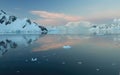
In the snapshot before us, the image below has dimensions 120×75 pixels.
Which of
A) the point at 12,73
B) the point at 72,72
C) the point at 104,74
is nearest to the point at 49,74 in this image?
the point at 72,72

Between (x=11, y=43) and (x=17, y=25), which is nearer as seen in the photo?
(x=11, y=43)

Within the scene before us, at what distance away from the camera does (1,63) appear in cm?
2294

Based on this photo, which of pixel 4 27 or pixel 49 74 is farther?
pixel 4 27

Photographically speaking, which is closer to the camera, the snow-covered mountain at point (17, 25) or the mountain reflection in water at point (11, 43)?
the mountain reflection in water at point (11, 43)

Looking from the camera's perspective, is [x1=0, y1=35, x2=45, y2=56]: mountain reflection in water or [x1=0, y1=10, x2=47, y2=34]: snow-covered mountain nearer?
[x1=0, y1=35, x2=45, y2=56]: mountain reflection in water

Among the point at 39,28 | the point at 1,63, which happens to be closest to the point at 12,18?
the point at 39,28

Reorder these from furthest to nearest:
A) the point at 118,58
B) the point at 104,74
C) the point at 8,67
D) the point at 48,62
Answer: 1. the point at 118,58
2. the point at 48,62
3. the point at 8,67
4. the point at 104,74

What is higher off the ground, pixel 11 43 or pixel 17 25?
pixel 17 25

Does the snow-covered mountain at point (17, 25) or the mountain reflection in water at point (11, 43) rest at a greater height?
the snow-covered mountain at point (17, 25)

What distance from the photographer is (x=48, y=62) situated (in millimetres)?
22875

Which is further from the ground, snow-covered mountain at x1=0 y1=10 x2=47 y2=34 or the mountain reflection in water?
snow-covered mountain at x1=0 y1=10 x2=47 y2=34

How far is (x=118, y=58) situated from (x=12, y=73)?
38.9 ft

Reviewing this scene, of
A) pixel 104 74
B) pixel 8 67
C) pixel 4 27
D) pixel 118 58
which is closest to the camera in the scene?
pixel 104 74

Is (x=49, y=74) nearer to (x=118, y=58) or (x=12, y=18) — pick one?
(x=118, y=58)
